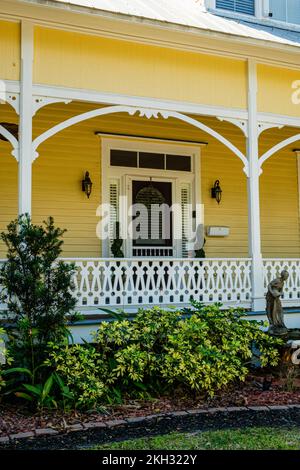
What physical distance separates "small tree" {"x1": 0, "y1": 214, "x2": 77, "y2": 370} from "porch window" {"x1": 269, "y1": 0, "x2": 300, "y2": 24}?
777 cm

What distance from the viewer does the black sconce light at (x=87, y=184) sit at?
9492 millimetres

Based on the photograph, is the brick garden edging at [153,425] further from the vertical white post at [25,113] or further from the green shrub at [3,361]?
the vertical white post at [25,113]

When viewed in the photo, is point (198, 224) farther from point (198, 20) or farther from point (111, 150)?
point (198, 20)

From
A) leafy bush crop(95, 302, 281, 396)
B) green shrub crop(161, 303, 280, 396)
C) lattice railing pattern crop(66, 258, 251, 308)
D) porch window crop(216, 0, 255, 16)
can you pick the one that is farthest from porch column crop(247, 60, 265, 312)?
porch window crop(216, 0, 255, 16)

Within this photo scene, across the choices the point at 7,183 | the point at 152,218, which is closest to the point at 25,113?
the point at 7,183

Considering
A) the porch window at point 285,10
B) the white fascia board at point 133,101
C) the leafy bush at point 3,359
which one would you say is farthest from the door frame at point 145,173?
the leafy bush at point 3,359

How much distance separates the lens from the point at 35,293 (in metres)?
5.84

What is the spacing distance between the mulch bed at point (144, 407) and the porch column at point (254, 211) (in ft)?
5.53

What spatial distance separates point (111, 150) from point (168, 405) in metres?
5.29

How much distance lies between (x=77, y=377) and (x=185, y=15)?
620 centimetres

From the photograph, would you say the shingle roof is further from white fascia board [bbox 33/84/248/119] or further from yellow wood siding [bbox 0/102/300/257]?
yellow wood siding [bbox 0/102/300/257]

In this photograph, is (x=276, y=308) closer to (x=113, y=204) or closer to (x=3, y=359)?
(x=3, y=359)

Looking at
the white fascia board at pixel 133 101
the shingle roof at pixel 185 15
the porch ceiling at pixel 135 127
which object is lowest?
the white fascia board at pixel 133 101

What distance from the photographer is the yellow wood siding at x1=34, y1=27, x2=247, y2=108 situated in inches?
284
